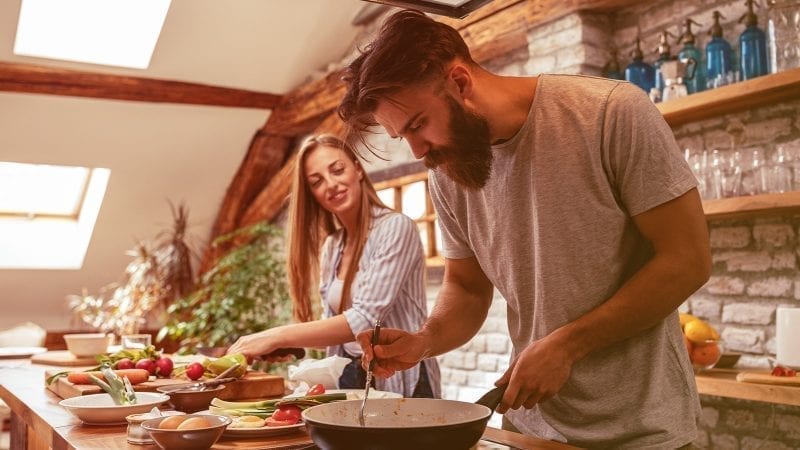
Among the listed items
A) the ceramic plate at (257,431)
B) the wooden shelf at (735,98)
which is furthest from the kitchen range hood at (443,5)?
the wooden shelf at (735,98)

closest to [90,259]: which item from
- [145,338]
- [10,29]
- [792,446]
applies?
[10,29]

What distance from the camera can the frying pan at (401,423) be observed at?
1.07 metres

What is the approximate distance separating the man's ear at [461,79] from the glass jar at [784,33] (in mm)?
1690

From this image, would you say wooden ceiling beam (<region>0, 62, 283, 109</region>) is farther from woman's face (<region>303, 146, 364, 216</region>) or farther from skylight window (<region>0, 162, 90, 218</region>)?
woman's face (<region>303, 146, 364, 216</region>)

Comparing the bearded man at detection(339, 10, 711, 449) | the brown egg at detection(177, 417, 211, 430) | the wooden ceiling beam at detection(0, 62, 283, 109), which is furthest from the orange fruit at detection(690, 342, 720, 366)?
the wooden ceiling beam at detection(0, 62, 283, 109)

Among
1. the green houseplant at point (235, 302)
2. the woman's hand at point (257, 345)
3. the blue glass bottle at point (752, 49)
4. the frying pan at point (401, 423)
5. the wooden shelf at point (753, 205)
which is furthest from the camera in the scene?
the green houseplant at point (235, 302)

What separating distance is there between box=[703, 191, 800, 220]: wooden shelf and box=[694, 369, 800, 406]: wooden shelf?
1.90 feet

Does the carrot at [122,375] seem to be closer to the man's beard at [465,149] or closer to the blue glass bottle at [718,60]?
the man's beard at [465,149]

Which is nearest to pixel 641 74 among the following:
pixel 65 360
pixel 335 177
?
pixel 335 177

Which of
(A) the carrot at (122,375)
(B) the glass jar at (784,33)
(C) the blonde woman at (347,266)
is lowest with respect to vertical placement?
(A) the carrot at (122,375)

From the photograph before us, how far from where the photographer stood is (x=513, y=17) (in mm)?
3898

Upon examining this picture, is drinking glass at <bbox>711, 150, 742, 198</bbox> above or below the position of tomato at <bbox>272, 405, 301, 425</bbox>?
above

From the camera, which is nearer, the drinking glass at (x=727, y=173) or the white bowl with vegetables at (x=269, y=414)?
the white bowl with vegetables at (x=269, y=414)

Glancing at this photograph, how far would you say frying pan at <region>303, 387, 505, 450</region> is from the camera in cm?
107
